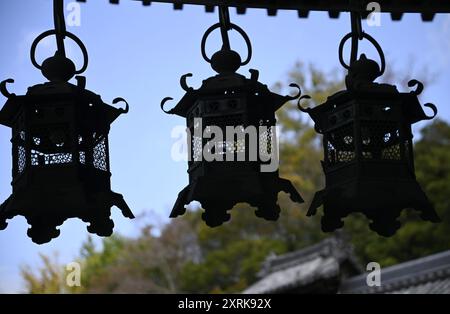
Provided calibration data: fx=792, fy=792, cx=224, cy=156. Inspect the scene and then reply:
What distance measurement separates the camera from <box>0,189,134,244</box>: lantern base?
3.38 metres

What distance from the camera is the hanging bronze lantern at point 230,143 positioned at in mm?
3516

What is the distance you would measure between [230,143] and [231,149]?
30mm

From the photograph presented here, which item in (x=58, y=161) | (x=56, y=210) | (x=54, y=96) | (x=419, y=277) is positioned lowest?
(x=56, y=210)

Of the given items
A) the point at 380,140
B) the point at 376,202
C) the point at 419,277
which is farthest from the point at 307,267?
the point at 376,202

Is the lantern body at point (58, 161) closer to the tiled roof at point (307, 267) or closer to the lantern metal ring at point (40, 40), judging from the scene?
the lantern metal ring at point (40, 40)

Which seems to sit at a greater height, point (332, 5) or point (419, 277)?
point (419, 277)

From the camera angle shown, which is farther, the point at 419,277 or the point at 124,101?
the point at 419,277

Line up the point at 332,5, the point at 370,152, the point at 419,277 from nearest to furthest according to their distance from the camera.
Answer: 1. the point at 370,152
2. the point at 332,5
3. the point at 419,277

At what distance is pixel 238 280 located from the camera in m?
27.9

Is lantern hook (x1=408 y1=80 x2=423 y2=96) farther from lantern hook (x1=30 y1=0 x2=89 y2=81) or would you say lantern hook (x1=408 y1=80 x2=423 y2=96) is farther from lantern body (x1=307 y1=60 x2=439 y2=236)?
lantern hook (x1=30 y1=0 x2=89 y2=81)

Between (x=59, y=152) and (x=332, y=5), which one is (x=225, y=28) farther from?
(x=59, y=152)

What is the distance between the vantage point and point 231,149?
142 inches
